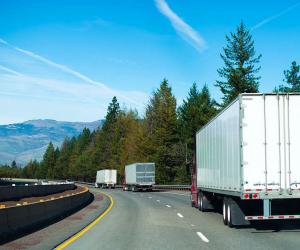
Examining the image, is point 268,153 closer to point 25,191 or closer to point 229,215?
point 229,215

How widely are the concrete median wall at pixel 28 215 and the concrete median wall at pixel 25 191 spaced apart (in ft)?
40.1

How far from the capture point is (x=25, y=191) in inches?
1560

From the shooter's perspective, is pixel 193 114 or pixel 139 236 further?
pixel 193 114

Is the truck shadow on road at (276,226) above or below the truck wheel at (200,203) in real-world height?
below

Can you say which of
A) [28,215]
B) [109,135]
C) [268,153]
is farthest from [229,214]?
[109,135]

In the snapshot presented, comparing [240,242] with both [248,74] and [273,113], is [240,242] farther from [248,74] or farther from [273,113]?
[248,74]

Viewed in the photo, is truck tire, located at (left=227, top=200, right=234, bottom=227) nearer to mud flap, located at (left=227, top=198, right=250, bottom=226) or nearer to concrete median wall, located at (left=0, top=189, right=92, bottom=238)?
mud flap, located at (left=227, top=198, right=250, bottom=226)

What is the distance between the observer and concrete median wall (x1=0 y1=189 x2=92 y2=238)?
44.1ft

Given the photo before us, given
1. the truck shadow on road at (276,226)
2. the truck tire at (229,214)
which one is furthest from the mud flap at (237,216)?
the truck shadow on road at (276,226)

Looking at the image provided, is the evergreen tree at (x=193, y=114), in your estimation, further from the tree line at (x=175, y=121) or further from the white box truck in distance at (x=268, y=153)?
the white box truck in distance at (x=268, y=153)

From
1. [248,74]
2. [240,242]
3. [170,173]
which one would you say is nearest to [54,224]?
[240,242]

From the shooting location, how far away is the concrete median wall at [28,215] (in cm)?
1344

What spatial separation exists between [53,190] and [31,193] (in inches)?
277

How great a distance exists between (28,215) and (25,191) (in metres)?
24.6
